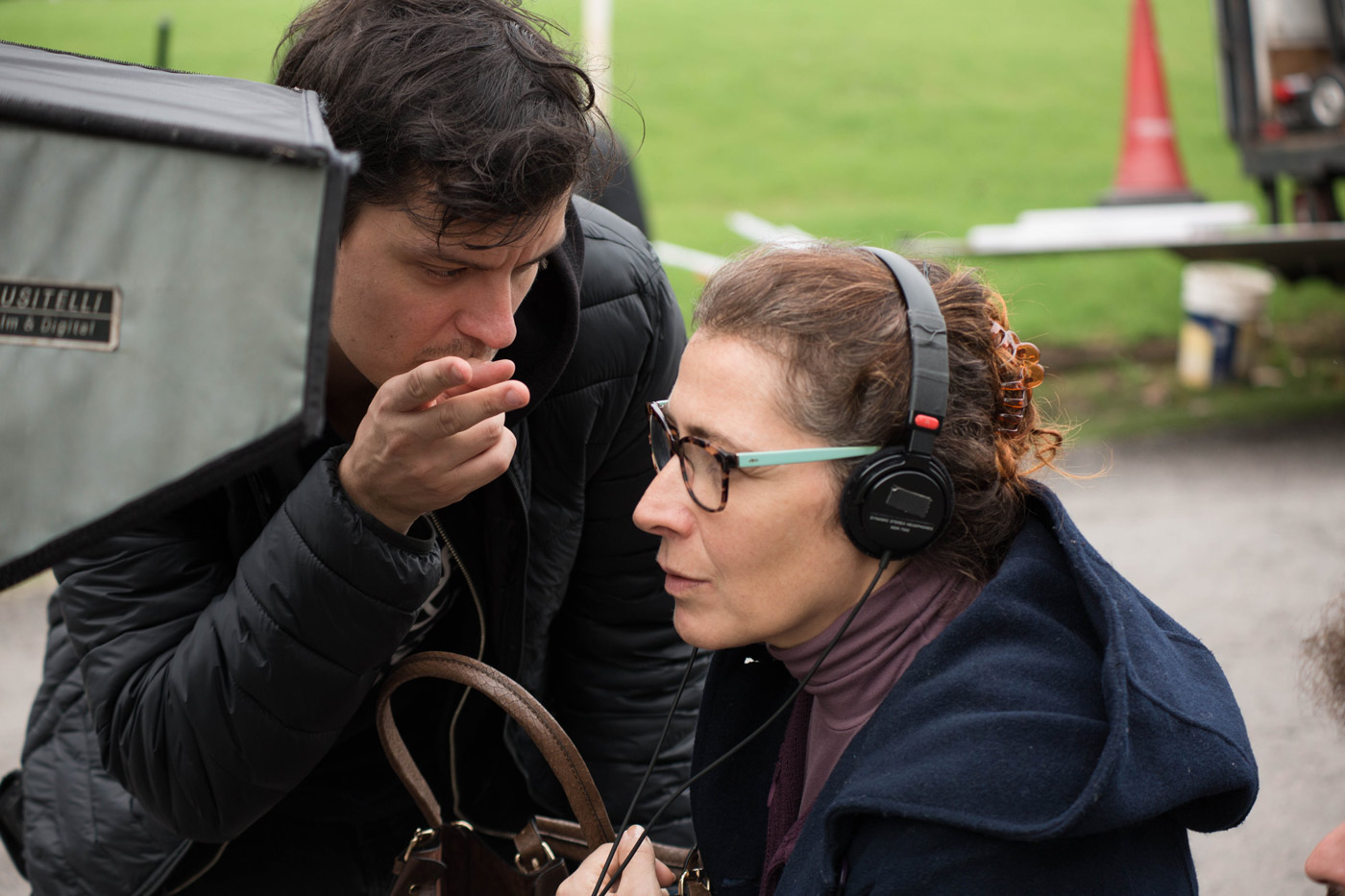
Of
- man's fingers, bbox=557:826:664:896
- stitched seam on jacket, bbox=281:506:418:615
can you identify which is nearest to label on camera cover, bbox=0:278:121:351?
stitched seam on jacket, bbox=281:506:418:615

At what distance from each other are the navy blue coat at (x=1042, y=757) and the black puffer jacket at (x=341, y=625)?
614 millimetres

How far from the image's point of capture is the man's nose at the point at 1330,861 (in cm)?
158

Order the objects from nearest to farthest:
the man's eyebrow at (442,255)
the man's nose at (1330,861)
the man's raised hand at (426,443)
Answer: the man's raised hand at (426,443) < the man's nose at (1330,861) < the man's eyebrow at (442,255)

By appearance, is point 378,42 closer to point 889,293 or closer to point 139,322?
point 889,293

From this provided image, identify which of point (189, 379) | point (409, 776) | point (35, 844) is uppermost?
point (189, 379)

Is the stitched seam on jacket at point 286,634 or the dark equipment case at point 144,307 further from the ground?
the dark equipment case at point 144,307

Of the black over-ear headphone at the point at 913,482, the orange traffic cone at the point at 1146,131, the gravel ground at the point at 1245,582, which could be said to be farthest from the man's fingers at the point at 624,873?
the orange traffic cone at the point at 1146,131

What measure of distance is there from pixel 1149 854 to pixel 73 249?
126 cm

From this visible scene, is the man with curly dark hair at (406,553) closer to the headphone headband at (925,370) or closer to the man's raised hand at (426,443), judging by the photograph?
the man's raised hand at (426,443)

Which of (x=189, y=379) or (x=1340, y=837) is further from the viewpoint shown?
(x=1340, y=837)

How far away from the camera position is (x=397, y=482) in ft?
5.01

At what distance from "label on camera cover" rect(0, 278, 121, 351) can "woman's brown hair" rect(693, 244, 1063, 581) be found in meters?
0.93

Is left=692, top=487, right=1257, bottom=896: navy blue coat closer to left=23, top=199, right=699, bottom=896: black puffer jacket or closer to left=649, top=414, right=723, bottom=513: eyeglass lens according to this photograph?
left=649, top=414, right=723, bottom=513: eyeglass lens

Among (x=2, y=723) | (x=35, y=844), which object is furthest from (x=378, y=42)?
(x=2, y=723)
